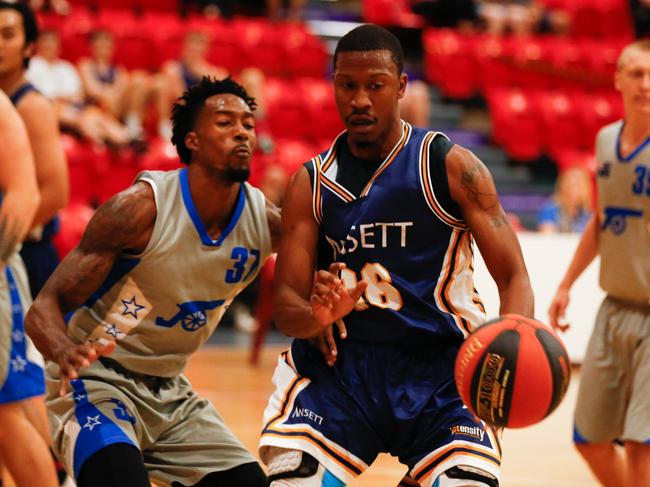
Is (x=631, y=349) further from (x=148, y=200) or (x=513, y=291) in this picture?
(x=148, y=200)

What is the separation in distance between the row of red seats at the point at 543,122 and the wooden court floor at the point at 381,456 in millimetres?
5021

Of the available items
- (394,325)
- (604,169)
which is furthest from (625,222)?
(394,325)

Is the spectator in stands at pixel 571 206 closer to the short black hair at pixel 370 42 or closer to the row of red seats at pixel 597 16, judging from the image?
the short black hair at pixel 370 42

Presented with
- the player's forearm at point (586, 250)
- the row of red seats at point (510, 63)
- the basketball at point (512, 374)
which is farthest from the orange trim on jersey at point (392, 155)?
the row of red seats at point (510, 63)

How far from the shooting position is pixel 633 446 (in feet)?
14.1

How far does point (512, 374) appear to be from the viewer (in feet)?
9.71

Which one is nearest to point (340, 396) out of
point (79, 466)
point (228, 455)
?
point (228, 455)

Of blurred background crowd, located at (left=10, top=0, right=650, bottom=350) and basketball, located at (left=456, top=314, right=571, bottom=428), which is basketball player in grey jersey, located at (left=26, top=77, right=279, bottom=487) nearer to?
basketball, located at (left=456, top=314, right=571, bottom=428)

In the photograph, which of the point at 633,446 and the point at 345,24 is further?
the point at 345,24

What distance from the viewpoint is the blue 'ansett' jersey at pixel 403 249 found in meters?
3.40

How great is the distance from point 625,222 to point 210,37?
29.6 ft

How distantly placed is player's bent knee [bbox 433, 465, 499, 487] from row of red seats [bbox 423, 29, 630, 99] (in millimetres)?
11700

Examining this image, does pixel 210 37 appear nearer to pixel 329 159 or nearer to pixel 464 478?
pixel 329 159

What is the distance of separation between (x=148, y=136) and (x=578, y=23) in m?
9.11
